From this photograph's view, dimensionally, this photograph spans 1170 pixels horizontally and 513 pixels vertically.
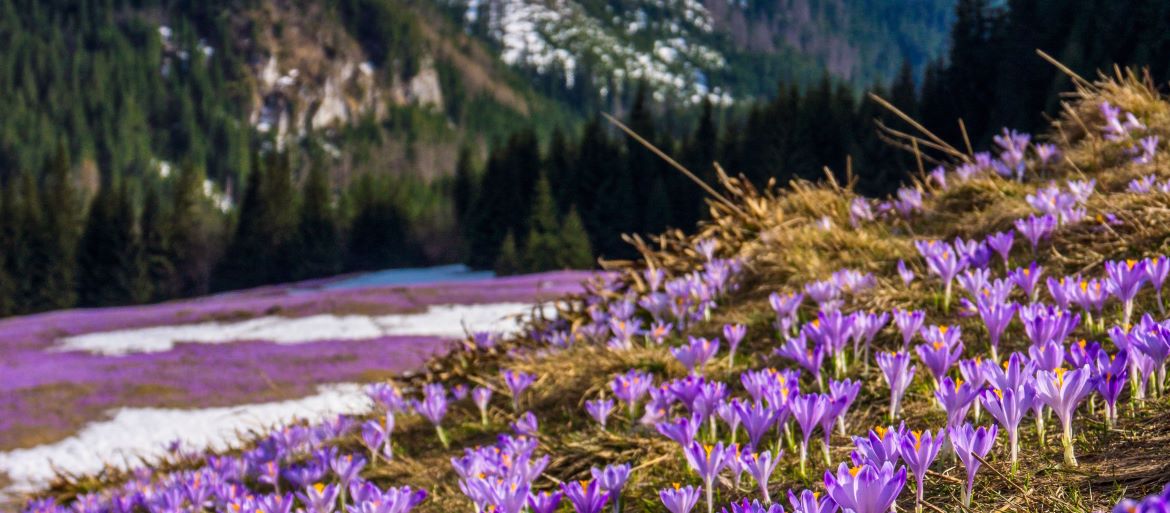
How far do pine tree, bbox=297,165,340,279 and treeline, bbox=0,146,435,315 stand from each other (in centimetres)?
9

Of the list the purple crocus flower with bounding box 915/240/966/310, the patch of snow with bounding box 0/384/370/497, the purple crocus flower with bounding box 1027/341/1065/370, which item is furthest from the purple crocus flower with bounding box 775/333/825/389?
the patch of snow with bounding box 0/384/370/497

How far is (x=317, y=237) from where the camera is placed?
81.6 metres

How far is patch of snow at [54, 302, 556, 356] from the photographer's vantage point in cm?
2016

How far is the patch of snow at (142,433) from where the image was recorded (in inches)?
458

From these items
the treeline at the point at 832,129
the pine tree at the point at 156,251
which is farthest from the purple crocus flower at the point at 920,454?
the pine tree at the point at 156,251

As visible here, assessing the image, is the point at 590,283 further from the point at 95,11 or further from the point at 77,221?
the point at 95,11

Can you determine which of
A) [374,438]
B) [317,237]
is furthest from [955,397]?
[317,237]

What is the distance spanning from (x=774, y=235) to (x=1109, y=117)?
88.4 inches

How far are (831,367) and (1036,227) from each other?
3.90ft

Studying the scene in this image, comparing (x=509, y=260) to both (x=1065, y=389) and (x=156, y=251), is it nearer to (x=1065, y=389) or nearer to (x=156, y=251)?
(x=156, y=251)

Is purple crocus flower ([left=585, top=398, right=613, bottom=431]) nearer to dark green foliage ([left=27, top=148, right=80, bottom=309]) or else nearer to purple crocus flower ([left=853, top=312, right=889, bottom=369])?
purple crocus flower ([left=853, top=312, right=889, bottom=369])

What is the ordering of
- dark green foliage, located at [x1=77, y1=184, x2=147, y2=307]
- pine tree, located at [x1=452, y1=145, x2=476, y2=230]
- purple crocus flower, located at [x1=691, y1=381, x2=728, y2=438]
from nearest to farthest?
purple crocus flower, located at [x1=691, y1=381, x2=728, y2=438], dark green foliage, located at [x1=77, y1=184, x2=147, y2=307], pine tree, located at [x1=452, y1=145, x2=476, y2=230]

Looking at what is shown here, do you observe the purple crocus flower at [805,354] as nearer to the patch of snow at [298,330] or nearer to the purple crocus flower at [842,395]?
the purple crocus flower at [842,395]

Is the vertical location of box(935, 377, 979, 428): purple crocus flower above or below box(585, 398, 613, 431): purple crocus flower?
above
